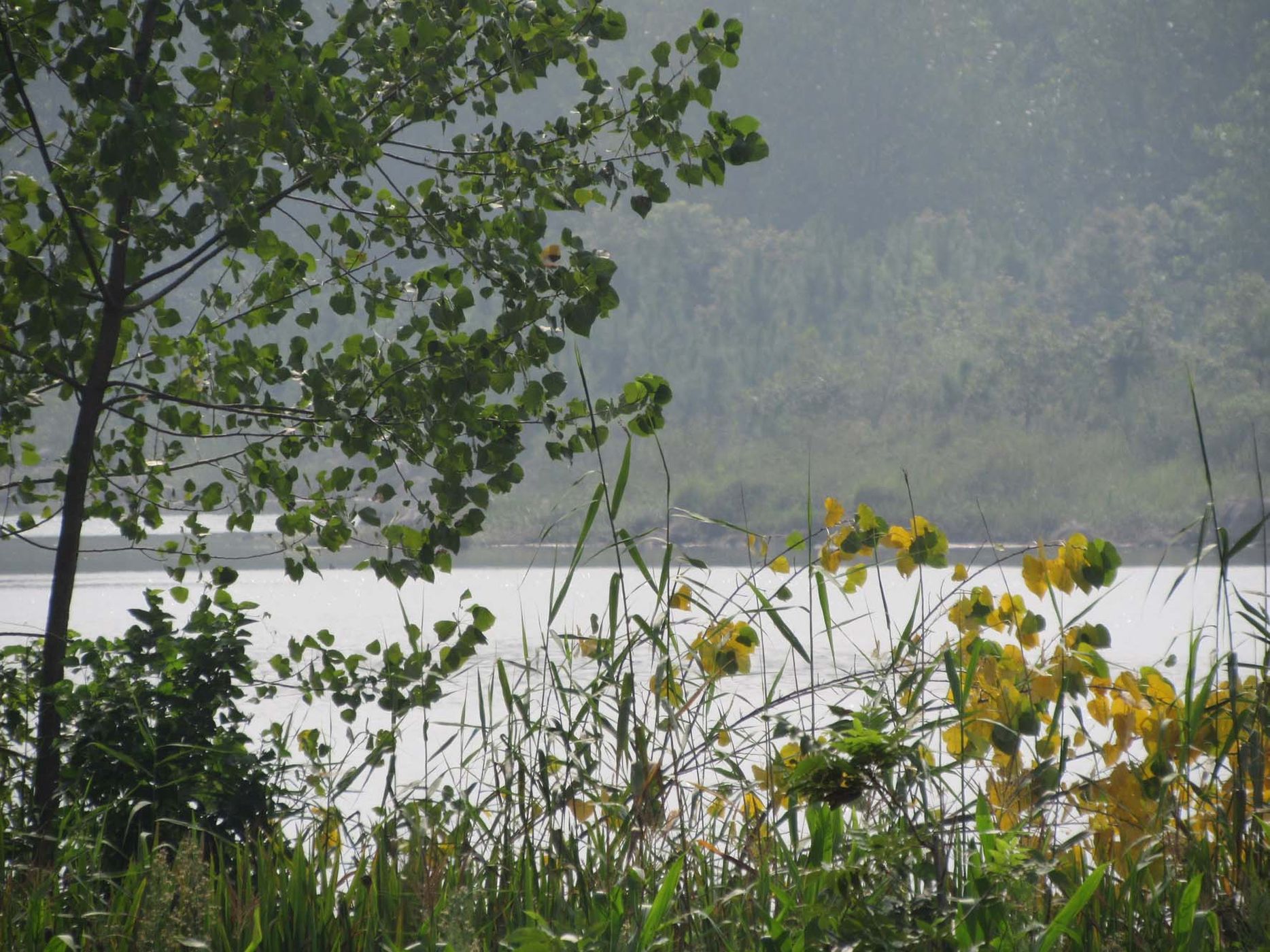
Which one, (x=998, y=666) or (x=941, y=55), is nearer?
(x=998, y=666)

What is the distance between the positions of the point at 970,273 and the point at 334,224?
112 feet

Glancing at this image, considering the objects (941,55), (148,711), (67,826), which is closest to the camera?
(67,826)

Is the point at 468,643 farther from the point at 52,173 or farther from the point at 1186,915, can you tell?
the point at 1186,915

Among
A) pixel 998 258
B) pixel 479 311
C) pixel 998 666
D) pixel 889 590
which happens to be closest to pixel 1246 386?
pixel 998 258

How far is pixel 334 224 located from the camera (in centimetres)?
201

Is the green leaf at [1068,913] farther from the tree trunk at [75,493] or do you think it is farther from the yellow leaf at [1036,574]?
the tree trunk at [75,493]

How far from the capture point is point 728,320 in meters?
31.6

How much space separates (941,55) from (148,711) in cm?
5029

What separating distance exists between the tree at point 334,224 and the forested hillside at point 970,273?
11802 mm

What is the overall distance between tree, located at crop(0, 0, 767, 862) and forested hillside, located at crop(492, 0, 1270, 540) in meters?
11.8

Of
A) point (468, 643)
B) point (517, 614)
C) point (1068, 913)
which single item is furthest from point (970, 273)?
point (1068, 913)

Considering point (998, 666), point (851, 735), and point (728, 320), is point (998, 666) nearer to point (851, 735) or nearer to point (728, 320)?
point (851, 735)

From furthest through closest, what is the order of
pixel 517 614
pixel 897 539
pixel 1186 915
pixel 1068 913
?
pixel 517 614
pixel 897 539
pixel 1186 915
pixel 1068 913

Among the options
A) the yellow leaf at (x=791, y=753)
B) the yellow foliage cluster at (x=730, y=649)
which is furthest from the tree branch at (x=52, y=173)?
the yellow leaf at (x=791, y=753)
